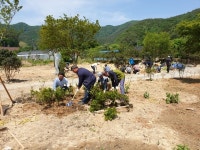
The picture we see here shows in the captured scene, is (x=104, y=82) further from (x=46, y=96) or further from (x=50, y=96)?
(x=46, y=96)

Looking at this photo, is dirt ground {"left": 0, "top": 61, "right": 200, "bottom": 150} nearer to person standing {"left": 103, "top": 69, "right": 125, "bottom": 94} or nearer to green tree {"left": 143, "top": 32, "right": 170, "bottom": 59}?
person standing {"left": 103, "top": 69, "right": 125, "bottom": 94}

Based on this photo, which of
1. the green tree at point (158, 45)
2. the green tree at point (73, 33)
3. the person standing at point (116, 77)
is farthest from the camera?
the green tree at point (158, 45)

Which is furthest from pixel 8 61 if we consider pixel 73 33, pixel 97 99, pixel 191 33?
pixel 191 33

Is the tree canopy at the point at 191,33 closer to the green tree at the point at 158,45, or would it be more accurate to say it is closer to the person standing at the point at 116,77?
the person standing at the point at 116,77

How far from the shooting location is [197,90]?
50.6 ft

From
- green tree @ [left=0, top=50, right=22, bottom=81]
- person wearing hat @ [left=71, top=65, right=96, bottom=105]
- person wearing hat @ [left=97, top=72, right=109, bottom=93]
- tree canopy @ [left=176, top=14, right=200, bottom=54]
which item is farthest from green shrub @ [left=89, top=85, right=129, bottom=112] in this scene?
green tree @ [left=0, top=50, right=22, bottom=81]

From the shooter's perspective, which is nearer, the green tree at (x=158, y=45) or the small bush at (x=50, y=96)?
the small bush at (x=50, y=96)

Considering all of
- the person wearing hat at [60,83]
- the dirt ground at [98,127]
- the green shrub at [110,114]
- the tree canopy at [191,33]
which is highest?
the tree canopy at [191,33]

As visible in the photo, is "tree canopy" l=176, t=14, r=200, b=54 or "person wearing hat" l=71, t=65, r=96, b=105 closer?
"person wearing hat" l=71, t=65, r=96, b=105

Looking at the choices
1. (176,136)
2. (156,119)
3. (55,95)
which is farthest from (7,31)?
(176,136)

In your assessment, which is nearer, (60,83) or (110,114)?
(110,114)

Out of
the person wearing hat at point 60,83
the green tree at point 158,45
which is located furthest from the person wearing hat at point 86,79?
the green tree at point 158,45

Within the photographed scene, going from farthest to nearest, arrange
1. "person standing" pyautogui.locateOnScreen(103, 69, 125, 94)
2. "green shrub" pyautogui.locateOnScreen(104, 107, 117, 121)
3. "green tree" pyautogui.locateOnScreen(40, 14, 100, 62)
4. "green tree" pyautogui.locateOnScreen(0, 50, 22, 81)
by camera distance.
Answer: "green tree" pyautogui.locateOnScreen(40, 14, 100, 62), "green tree" pyautogui.locateOnScreen(0, 50, 22, 81), "person standing" pyautogui.locateOnScreen(103, 69, 125, 94), "green shrub" pyautogui.locateOnScreen(104, 107, 117, 121)

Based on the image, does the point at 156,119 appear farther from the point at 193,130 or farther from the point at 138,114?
the point at 193,130
